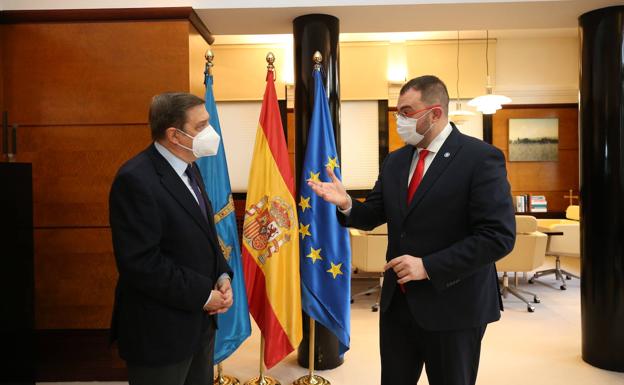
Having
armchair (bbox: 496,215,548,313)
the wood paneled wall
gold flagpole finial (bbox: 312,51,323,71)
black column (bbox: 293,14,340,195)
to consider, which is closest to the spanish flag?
black column (bbox: 293,14,340,195)

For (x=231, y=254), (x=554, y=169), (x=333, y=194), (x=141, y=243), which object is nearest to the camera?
(x=141, y=243)

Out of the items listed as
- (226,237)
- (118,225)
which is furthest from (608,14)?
(118,225)

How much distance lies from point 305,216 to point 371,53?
4.86m

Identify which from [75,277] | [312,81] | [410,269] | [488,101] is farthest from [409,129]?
[488,101]

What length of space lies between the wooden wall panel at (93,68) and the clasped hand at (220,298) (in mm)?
1805

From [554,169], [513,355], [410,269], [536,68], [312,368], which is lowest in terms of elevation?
[513,355]

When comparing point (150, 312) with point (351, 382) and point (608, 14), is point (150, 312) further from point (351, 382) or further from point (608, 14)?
point (608, 14)

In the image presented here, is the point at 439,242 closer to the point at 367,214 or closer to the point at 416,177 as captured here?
the point at 416,177

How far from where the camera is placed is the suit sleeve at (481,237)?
1.76m

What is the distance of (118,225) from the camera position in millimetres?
1655

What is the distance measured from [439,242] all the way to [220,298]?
0.82 m

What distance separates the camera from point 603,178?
11.7 feet

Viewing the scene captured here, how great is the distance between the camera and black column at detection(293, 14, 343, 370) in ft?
11.8

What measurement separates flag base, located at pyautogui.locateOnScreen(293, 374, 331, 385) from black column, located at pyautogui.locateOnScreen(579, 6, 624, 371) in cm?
196
